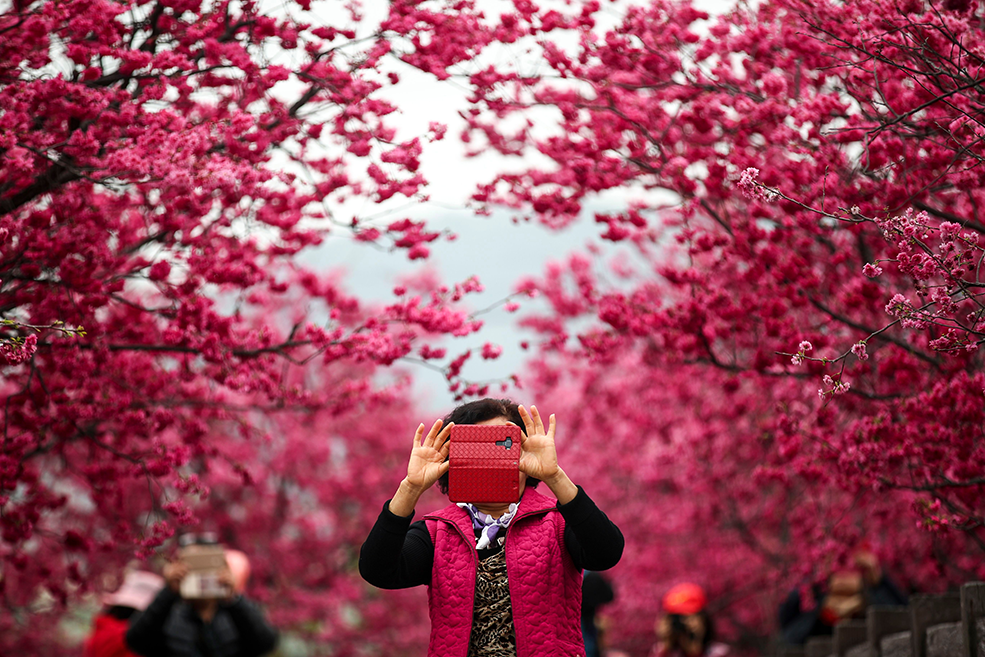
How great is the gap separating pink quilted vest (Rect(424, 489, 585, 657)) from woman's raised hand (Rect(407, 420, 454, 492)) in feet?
0.65

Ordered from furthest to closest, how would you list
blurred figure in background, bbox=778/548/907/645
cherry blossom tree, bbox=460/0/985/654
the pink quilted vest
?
blurred figure in background, bbox=778/548/907/645 < cherry blossom tree, bbox=460/0/985/654 < the pink quilted vest

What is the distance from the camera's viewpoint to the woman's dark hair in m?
2.91

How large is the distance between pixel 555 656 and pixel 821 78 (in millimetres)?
3531

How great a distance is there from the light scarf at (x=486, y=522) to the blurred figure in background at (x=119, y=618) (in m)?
3.56

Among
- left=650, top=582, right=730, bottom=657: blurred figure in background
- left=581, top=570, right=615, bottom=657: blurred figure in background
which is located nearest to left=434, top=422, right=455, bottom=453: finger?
left=581, top=570, right=615, bottom=657: blurred figure in background

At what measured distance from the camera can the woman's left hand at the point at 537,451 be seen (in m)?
2.62

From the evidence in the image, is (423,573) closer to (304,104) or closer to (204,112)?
(304,104)

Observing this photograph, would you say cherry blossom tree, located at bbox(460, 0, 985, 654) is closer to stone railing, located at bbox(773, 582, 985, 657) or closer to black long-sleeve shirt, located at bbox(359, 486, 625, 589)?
stone railing, located at bbox(773, 582, 985, 657)

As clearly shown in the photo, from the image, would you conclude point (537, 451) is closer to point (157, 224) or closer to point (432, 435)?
point (432, 435)

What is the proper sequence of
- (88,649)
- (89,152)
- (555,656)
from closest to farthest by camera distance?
(555,656), (89,152), (88,649)

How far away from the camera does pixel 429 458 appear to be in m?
2.70

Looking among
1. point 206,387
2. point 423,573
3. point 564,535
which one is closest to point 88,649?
point 206,387

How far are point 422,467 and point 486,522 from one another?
1.07ft

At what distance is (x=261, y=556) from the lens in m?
11.2
